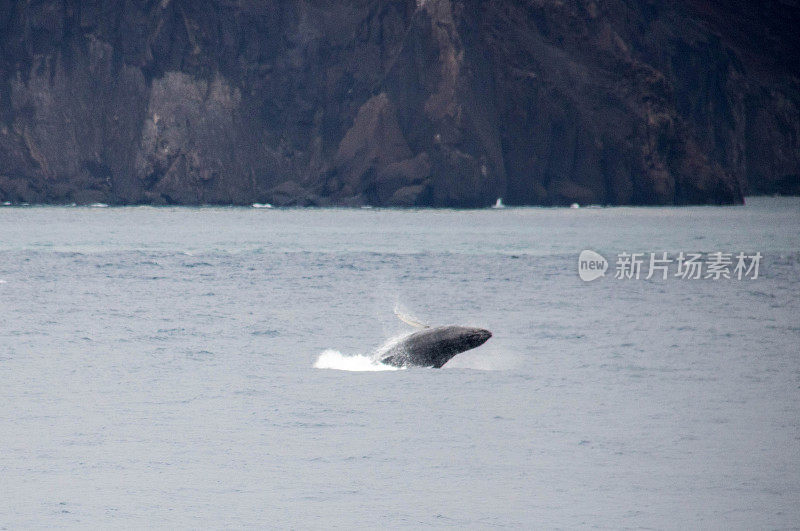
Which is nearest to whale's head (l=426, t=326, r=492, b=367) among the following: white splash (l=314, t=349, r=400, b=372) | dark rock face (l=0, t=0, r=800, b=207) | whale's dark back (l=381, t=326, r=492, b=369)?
whale's dark back (l=381, t=326, r=492, b=369)

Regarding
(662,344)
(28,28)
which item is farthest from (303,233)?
(28,28)

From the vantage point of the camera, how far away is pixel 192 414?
18.3 metres

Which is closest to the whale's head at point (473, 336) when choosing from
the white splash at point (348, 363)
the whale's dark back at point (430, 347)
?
the whale's dark back at point (430, 347)

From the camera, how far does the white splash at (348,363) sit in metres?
22.9

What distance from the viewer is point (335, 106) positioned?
170 metres

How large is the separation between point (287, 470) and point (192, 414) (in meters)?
3.97

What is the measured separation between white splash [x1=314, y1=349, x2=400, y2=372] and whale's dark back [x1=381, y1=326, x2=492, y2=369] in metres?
0.22

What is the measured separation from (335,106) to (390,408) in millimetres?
153345

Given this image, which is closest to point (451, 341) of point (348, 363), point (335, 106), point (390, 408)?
point (348, 363)

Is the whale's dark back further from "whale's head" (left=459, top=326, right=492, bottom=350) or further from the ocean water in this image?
the ocean water

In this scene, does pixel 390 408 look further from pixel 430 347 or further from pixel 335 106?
pixel 335 106

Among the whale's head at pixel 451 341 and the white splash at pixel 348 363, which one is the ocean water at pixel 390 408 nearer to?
the white splash at pixel 348 363

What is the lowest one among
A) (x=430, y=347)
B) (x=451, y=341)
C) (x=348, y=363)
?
(x=348, y=363)

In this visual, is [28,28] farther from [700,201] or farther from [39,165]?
[700,201]
